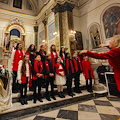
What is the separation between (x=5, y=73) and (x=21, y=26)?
10.6 m

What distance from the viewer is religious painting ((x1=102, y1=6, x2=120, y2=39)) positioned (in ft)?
19.9

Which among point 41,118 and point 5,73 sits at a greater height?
point 5,73

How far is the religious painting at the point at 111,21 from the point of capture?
19.9 feet

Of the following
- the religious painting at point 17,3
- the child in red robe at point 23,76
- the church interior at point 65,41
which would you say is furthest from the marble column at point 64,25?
the religious painting at point 17,3

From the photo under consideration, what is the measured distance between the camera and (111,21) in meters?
6.43

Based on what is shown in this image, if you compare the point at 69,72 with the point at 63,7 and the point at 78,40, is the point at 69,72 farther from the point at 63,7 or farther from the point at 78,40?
the point at 63,7

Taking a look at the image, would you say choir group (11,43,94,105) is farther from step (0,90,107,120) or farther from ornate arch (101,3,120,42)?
ornate arch (101,3,120,42)

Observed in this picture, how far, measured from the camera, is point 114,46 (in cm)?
138

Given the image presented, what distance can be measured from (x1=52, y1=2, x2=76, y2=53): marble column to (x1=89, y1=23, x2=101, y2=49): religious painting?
5.24 feet

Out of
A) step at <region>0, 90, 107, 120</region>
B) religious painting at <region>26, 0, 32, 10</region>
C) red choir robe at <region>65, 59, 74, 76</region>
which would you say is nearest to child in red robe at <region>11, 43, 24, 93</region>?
step at <region>0, 90, 107, 120</region>

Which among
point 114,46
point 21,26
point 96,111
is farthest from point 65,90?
point 21,26

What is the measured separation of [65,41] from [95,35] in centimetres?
249

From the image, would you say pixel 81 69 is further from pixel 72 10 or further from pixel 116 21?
pixel 72 10

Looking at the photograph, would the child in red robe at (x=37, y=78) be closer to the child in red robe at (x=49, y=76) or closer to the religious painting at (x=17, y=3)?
the child in red robe at (x=49, y=76)
